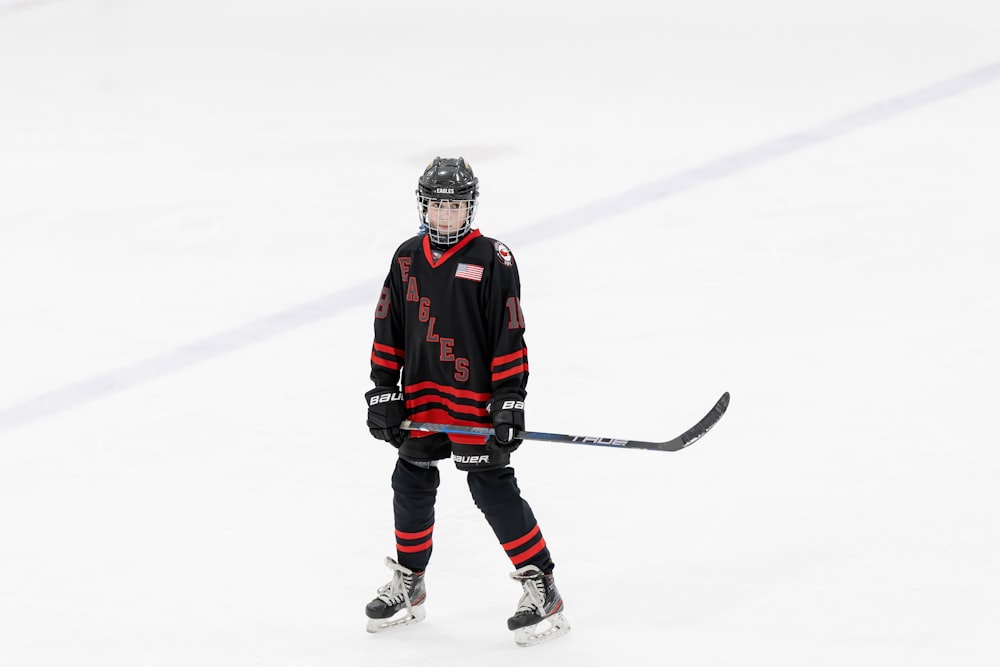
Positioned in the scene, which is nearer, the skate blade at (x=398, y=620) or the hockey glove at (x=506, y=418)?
the hockey glove at (x=506, y=418)

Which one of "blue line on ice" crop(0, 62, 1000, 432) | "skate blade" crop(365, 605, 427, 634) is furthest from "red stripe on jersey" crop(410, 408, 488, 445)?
"blue line on ice" crop(0, 62, 1000, 432)

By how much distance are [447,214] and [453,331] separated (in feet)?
0.78

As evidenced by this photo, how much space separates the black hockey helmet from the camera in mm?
2850

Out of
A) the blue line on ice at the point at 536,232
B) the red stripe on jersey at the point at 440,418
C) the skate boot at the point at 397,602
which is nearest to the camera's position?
the red stripe on jersey at the point at 440,418

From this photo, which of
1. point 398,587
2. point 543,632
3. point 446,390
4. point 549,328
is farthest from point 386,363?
point 549,328

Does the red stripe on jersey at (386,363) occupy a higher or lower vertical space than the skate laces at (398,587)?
higher

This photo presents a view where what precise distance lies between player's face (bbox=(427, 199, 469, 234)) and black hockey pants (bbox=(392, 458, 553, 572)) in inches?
20.0

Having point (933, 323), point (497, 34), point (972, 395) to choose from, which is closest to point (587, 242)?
point (933, 323)

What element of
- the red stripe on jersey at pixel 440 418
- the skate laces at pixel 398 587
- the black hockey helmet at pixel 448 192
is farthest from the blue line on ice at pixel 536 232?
the black hockey helmet at pixel 448 192

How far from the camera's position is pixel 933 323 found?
14.9 ft

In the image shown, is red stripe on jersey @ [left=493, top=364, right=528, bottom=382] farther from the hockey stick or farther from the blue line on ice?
the blue line on ice

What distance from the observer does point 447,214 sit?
287 cm

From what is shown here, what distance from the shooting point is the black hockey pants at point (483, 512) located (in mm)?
2971

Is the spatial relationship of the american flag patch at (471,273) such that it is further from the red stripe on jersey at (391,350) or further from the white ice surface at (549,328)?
the white ice surface at (549,328)
